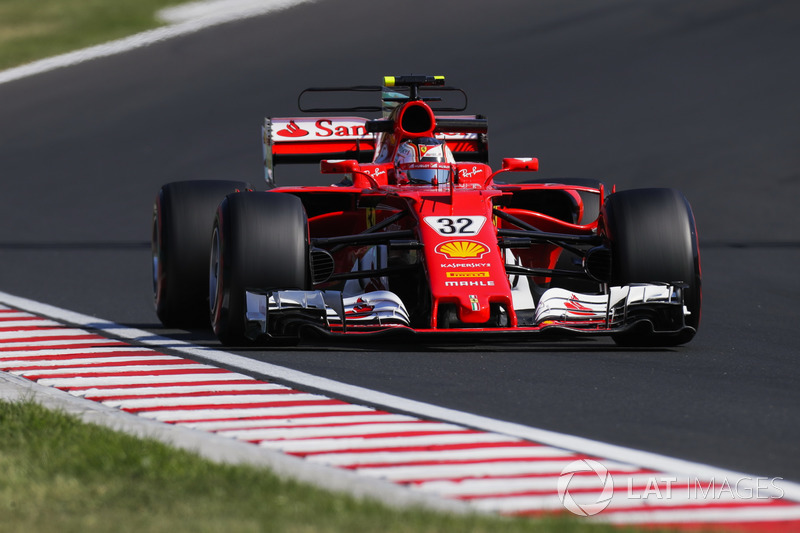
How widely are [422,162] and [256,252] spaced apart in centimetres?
212

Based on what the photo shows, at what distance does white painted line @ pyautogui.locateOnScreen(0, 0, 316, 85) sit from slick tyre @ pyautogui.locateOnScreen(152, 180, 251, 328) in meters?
23.1

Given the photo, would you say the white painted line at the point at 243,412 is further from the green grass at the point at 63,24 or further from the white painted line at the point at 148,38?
the green grass at the point at 63,24

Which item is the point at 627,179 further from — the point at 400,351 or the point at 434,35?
the point at 434,35

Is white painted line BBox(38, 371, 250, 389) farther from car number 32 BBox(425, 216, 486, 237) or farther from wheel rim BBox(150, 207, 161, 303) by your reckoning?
wheel rim BBox(150, 207, 161, 303)

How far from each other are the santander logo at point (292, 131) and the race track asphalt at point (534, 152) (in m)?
1.97

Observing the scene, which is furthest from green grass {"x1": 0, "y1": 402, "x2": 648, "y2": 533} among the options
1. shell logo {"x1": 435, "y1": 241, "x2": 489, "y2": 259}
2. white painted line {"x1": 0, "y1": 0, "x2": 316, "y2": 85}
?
white painted line {"x1": 0, "y1": 0, "x2": 316, "y2": 85}

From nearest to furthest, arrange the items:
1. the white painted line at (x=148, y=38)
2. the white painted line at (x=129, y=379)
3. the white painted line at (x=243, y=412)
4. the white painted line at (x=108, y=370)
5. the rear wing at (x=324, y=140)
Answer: the white painted line at (x=243, y=412) < the white painted line at (x=129, y=379) < the white painted line at (x=108, y=370) < the rear wing at (x=324, y=140) < the white painted line at (x=148, y=38)

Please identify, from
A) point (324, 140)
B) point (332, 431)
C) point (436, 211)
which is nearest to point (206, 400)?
point (332, 431)

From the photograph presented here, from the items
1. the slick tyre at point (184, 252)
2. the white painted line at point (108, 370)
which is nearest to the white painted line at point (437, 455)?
the white painted line at point (108, 370)

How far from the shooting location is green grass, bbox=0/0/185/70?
115 ft

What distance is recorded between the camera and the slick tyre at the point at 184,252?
1051cm

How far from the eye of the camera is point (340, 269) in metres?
10.5

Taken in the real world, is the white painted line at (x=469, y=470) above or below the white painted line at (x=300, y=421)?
above

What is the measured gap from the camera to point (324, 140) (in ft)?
40.8
